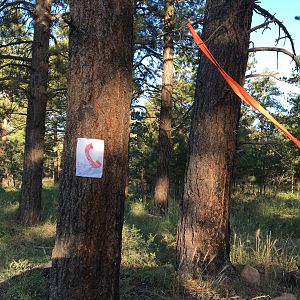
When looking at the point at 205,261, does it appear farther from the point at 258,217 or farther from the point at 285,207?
the point at 285,207

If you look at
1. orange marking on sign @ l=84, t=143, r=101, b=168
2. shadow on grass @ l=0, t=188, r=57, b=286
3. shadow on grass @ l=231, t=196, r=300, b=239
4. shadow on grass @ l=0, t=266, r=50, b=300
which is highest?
orange marking on sign @ l=84, t=143, r=101, b=168

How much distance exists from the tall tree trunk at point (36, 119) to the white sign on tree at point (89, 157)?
7.12m

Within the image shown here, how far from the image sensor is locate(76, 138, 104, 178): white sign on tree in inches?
119

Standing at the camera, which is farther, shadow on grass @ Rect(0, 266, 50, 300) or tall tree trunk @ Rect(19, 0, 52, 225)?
tall tree trunk @ Rect(19, 0, 52, 225)

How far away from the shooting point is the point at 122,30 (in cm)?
310

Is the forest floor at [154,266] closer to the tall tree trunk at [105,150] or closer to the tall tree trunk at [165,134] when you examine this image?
the tall tree trunk at [105,150]

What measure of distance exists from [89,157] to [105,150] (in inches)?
5.2

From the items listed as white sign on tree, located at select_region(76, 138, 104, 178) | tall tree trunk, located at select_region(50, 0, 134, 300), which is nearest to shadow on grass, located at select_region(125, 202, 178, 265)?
tall tree trunk, located at select_region(50, 0, 134, 300)

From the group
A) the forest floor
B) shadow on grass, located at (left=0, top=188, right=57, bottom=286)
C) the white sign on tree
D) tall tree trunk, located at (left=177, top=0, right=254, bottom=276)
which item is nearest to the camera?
the white sign on tree

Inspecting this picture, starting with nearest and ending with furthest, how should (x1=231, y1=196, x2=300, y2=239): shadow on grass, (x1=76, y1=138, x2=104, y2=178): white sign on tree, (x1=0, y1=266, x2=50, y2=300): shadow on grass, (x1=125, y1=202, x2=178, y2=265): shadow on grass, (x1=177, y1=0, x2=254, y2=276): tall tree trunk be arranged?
(x1=76, y1=138, x2=104, y2=178): white sign on tree
(x1=0, y1=266, x2=50, y2=300): shadow on grass
(x1=177, y1=0, x2=254, y2=276): tall tree trunk
(x1=125, y1=202, x2=178, y2=265): shadow on grass
(x1=231, y1=196, x2=300, y2=239): shadow on grass

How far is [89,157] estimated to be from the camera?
119 inches

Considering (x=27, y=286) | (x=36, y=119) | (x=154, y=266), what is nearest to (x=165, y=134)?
(x=36, y=119)

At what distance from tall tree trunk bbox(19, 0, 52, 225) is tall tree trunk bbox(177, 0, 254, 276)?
5641mm

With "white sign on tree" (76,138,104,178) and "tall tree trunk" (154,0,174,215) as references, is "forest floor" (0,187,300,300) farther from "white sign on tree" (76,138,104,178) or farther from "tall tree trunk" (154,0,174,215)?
"tall tree trunk" (154,0,174,215)
